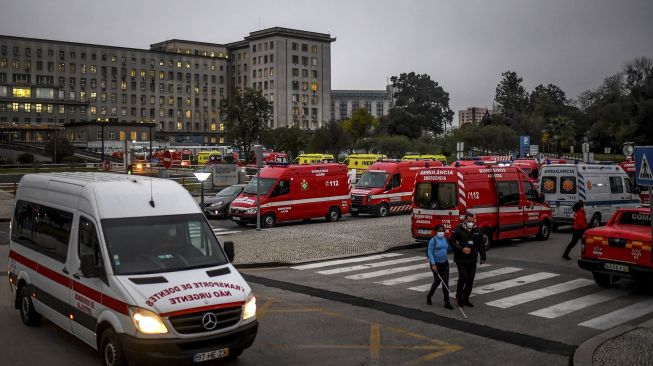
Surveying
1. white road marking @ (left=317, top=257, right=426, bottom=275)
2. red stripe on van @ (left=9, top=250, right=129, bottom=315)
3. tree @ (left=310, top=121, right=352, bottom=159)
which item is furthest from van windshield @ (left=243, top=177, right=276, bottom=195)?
tree @ (left=310, top=121, right=352, bottom=159)

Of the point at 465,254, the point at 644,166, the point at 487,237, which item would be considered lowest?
the point at 487,237

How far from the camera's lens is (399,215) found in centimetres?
3028

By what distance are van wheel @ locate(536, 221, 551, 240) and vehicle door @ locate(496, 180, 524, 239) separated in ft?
4.37

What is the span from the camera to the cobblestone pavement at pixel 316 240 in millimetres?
18641

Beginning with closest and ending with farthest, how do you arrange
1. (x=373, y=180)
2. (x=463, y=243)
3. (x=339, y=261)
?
(x=463, y=243)
(x=339, y=261)
(x=373, y=180)

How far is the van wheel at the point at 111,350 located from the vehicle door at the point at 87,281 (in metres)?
0.32

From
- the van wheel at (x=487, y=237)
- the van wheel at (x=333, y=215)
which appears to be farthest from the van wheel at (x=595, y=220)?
the van wheel at (x=333, y=215)

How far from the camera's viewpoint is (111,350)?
8180mm

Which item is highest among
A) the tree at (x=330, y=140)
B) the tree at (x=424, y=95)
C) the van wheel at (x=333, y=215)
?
the tree at (x=424, y=95)

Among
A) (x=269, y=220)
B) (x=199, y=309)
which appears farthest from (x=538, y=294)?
(x=269, y=220)

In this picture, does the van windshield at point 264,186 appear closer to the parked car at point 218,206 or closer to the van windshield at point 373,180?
the parked car at point 218,206

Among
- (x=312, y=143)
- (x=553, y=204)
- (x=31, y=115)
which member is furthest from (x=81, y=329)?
(x=31, y=115)

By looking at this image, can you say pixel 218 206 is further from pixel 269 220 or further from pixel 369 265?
pixel 369 265

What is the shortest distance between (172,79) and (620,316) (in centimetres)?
13436
